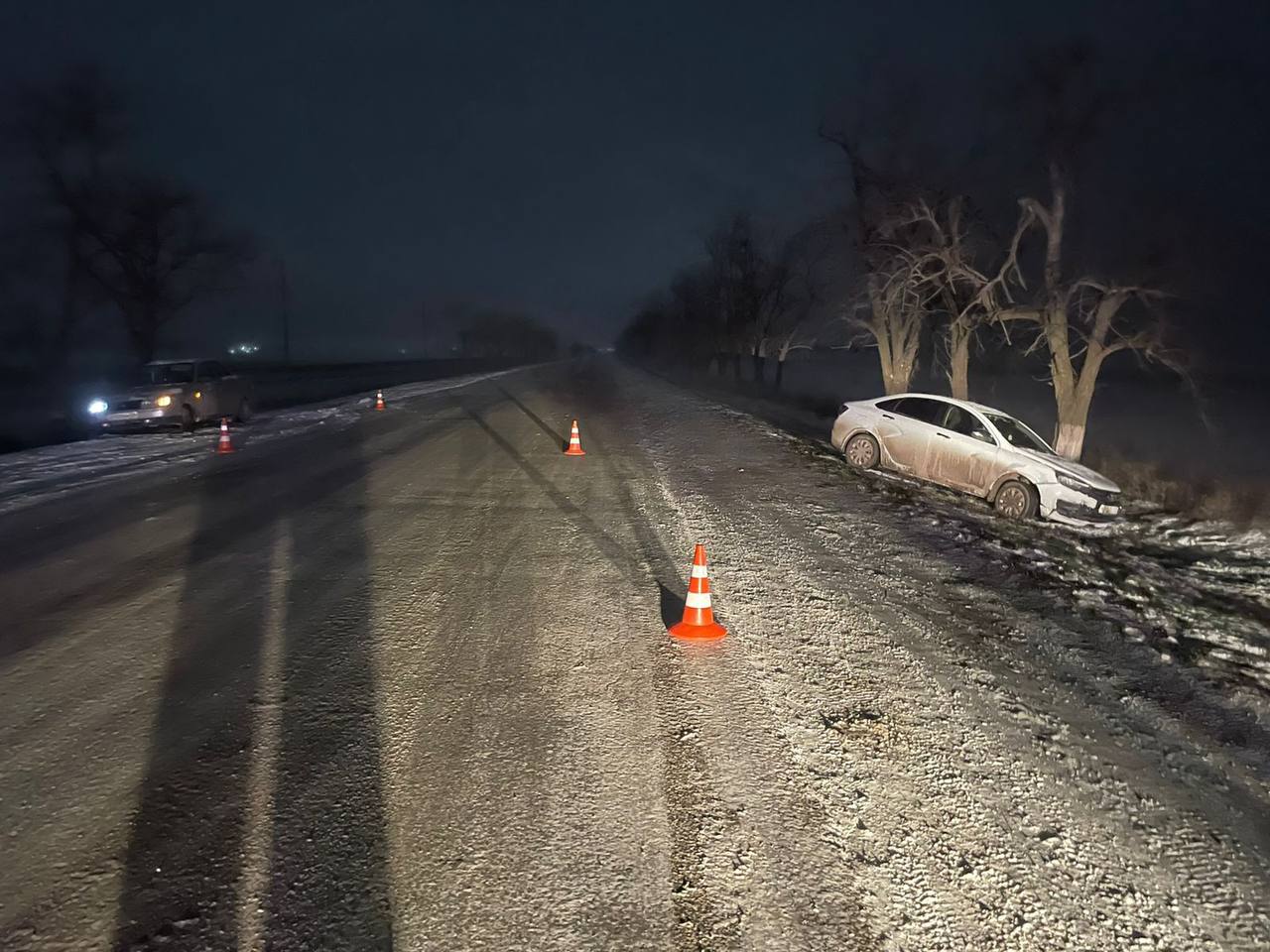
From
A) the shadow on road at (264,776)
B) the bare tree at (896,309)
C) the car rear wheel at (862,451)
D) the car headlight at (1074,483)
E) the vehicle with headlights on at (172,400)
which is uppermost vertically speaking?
the bare tree at (896,309)

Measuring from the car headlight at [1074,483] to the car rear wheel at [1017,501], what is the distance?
0.36 metres

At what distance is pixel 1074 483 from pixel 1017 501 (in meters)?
0.71

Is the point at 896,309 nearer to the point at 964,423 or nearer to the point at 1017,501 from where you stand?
the point at 964,423

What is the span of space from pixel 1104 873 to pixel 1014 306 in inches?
672

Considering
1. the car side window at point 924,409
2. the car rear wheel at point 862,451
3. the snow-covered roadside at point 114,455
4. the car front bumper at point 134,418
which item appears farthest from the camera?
the car front bumper at point 134,418

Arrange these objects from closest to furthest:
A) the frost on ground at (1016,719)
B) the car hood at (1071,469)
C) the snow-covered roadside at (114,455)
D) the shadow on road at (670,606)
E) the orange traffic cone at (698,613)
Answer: the frost on ground at (1016,719), the orange traffic cone at (698,613), the shadow on road at (670,606), the car hood at (1071,469), the snow-covered roadside at (114,455)

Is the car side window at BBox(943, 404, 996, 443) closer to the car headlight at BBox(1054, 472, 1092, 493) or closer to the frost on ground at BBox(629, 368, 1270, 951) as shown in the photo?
the car headlight at BBox(1054, 472, 1092, 493)

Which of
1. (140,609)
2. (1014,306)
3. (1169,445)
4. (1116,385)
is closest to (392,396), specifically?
(1014,306)

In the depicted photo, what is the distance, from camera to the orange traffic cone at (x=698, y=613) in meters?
5.24

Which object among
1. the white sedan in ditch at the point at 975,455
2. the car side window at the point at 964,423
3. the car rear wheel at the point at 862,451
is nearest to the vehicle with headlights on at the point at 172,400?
the white sedan in ditch at the point at 975,455

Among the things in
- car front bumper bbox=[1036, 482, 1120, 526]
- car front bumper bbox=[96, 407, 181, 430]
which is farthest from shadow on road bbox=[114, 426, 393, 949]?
car front bumper bbox=[96, 407, 181, 430]

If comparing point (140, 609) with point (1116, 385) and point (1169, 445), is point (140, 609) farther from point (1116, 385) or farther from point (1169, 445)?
point (1116, 385)

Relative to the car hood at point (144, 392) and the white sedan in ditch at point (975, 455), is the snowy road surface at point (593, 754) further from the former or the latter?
the car hood at point (144, 392)

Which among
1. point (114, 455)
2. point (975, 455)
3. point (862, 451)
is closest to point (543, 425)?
point (862, 451)
